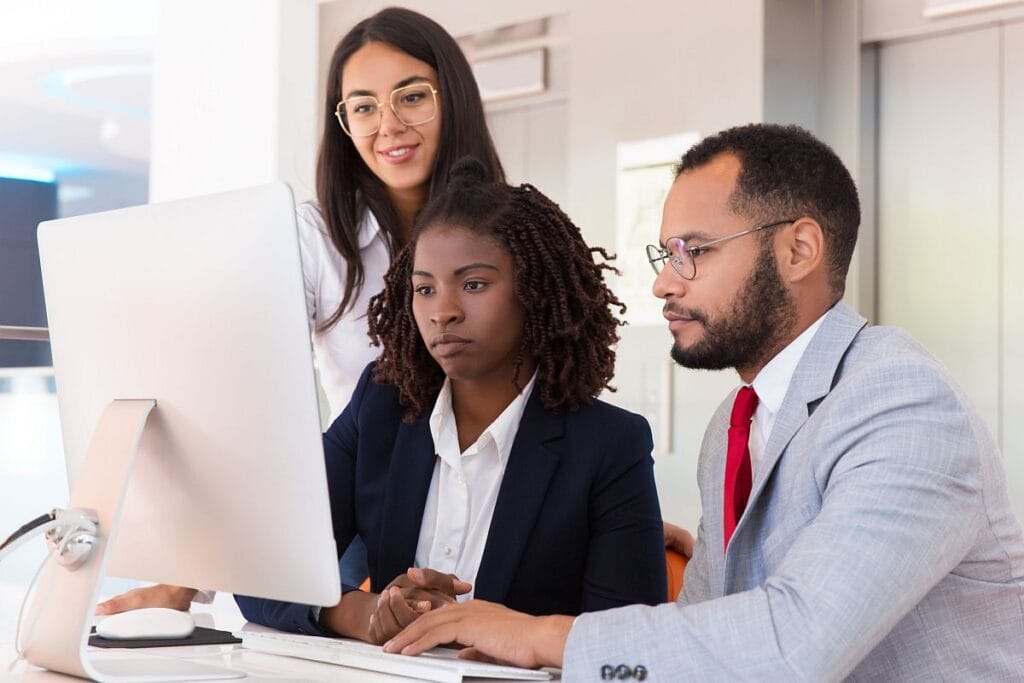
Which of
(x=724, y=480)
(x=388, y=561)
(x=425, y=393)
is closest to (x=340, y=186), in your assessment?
(x=425, y=393)

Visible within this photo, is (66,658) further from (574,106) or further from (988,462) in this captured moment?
(574,106)

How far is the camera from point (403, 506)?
169cm

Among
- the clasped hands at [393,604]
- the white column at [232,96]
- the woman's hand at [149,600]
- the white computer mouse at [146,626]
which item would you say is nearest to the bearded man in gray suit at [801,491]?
the clasped hands at [393,604]

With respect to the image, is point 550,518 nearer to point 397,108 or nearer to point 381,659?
point 381,659

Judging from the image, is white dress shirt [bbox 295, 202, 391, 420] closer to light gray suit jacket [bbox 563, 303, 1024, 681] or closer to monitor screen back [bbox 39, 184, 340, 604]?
monitor screen back [bbox 39, 184, 340, 604]

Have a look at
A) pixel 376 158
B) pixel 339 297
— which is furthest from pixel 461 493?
pixel 376 158

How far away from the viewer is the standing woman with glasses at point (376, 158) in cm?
221

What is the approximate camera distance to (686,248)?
1.47m

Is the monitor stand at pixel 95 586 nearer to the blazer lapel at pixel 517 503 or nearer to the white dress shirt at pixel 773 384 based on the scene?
the blazer lapel at pixel 517 503

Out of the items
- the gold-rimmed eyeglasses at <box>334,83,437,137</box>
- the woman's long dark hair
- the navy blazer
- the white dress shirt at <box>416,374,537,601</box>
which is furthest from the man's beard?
the gold-rimmed eyeglasses at <box>334,83,437,137</box>

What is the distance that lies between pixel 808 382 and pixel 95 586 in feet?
2.60

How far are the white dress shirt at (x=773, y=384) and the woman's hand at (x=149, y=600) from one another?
81 cm

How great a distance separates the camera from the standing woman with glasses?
221cm

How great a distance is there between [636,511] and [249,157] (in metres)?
3.36
